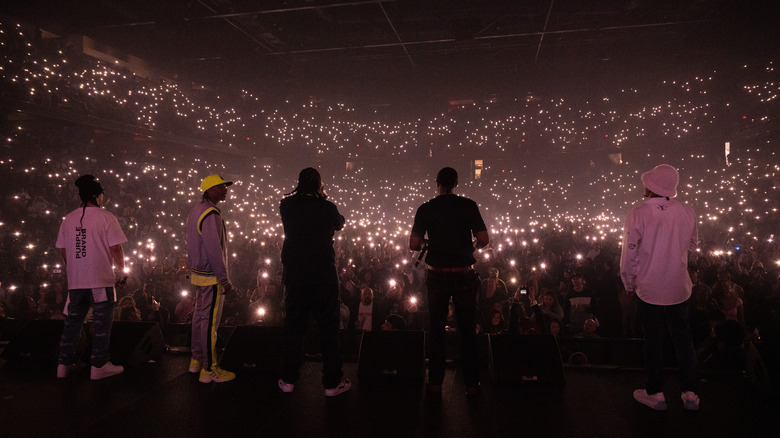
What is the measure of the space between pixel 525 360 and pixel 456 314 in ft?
2.85

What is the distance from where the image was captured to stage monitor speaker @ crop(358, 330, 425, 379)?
374 cm

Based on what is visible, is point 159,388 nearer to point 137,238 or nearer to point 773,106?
point 137,238

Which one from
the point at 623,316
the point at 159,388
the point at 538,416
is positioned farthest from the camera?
the point at 623,316

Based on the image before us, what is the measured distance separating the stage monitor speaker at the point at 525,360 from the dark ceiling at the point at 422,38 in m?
8.49

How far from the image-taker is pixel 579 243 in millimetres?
14812

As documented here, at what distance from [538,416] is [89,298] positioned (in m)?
4.15

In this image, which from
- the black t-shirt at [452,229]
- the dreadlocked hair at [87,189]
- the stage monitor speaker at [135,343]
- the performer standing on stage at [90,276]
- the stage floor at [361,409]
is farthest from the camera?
the stage monitor speaker at [135,343]

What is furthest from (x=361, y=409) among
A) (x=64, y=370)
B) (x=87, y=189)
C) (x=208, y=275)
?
(x=87, y=189)

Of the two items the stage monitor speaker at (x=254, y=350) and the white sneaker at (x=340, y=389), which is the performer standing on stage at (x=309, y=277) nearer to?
the white sneaker at (x=340, y=389)

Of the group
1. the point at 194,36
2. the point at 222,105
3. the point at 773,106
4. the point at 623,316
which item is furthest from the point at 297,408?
the point at 773,106

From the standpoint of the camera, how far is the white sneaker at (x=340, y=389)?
3.39m

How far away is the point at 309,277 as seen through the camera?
3.36 m

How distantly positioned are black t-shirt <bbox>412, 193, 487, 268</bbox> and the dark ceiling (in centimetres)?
778

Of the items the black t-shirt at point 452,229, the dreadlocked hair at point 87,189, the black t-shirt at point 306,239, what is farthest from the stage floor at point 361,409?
the dreadlocked hair at point 87,189
